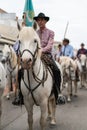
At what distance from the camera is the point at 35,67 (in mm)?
6945

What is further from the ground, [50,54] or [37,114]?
[50,54]

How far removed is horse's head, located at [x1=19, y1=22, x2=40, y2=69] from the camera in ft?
20.2

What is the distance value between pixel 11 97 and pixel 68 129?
19.4 ft

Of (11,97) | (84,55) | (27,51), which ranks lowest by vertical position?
(11,97)

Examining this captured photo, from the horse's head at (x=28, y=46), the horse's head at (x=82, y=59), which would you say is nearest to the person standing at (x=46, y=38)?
the horse's head at (x=28, y=46)

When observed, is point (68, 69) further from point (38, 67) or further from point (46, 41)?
point (38, 67)

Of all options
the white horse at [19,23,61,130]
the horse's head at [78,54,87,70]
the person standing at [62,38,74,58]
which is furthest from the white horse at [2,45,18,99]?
the white horse at [19,23,61,130]

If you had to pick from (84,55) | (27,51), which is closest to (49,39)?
(27,51)

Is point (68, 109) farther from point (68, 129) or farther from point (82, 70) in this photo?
point (82, 70)

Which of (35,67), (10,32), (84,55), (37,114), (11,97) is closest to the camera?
(35,67)

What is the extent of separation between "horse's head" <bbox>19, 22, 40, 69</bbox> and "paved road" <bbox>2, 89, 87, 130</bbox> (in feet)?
8.68

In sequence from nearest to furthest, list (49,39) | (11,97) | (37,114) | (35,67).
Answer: (35,67) → (49,39) → (37,114) → (11,97)

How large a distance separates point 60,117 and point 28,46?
4.17 metres

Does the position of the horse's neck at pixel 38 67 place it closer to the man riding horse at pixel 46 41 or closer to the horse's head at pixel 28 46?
the horse's head at pixel 28 46
